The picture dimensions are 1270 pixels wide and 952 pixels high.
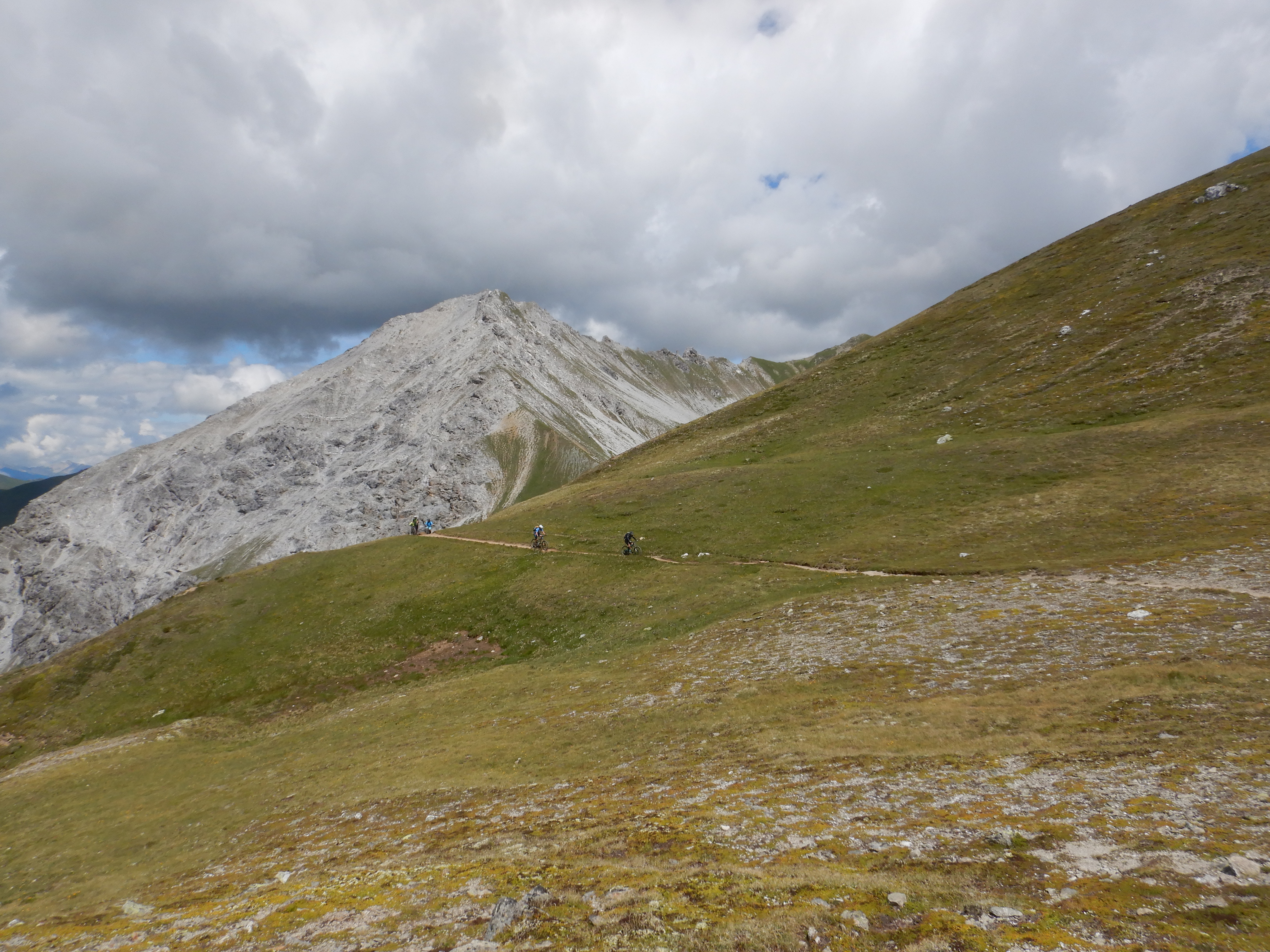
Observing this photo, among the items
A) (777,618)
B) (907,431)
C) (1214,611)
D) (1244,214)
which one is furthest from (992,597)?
(1244,214)

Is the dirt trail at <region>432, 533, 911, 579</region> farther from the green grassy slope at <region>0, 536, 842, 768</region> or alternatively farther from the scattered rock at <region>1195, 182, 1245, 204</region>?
the scattered rock at <region>1195, 182, 1245, 204</region>

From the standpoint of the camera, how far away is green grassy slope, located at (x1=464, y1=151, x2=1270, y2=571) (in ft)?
131

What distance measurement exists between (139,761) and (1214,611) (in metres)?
57.0

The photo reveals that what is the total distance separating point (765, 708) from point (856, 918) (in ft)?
48.1

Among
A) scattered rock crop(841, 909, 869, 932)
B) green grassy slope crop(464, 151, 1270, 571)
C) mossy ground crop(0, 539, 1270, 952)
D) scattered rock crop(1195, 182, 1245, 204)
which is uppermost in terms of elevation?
scattered rock crop(1195, 182, 1245, 204)

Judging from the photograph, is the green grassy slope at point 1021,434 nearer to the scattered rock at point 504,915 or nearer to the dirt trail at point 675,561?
the dirt trail at point 675,561

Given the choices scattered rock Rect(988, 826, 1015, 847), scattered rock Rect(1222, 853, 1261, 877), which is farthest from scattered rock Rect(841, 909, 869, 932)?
scattered rock Rect(1222, 853, 1261, 877)

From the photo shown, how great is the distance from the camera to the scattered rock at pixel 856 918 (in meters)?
8.87

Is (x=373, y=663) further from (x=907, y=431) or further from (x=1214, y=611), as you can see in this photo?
(x=907, y=431)

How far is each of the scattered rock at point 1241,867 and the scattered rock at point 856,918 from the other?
5.37 metres

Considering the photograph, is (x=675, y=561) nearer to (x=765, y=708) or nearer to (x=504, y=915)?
(x=765, y=708)

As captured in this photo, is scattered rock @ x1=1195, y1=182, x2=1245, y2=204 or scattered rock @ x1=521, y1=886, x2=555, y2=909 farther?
scattered rock @ x1=1195, y1=182, x2=1245, y2=204

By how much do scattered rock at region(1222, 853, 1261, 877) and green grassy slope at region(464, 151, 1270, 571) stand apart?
29592mm

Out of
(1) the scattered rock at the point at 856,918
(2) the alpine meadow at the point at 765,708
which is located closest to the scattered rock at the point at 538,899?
(2) the alpine meadow at the point at 765,708
